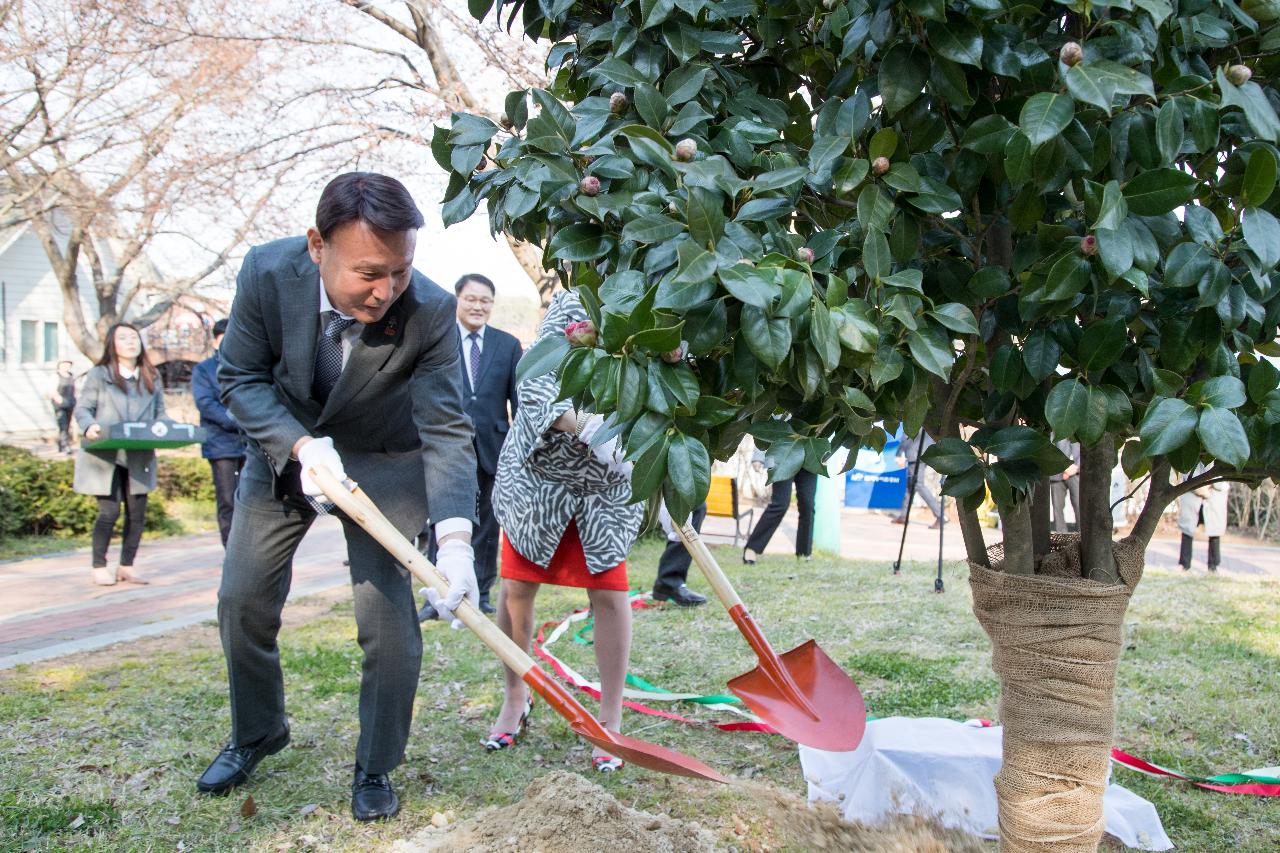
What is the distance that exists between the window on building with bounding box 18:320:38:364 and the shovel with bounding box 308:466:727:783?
2916 cm

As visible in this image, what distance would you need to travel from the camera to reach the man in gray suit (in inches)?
111

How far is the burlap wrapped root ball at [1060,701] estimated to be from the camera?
2.04m

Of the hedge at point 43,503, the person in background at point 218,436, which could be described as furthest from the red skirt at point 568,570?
the hedge at point 43,503

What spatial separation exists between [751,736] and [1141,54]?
2.94m

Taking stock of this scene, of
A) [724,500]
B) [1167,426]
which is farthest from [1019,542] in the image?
[724,500]

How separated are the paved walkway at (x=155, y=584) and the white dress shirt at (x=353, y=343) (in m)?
3.12

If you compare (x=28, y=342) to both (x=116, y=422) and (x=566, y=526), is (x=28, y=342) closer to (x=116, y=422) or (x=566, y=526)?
(x=116, y=422)

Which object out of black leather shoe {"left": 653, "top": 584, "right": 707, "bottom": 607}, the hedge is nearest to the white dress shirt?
black leather shoe {"left": 653, "top": 584, "right": 707, "bottom": 607}

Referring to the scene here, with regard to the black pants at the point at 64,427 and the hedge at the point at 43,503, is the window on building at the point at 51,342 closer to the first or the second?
the black pants at the point at 64,427

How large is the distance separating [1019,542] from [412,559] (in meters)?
1.48

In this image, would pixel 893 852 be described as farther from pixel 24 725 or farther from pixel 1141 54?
pixel 24 725

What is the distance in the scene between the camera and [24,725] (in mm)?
3586

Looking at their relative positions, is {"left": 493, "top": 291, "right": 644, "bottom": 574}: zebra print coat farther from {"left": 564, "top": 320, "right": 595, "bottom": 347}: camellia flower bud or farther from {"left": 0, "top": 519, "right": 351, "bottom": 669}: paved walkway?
{"left": 0, "top": 519, "right": 351, "bottom": 669}: paved walkway

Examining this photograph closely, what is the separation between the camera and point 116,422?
23.0 feet
